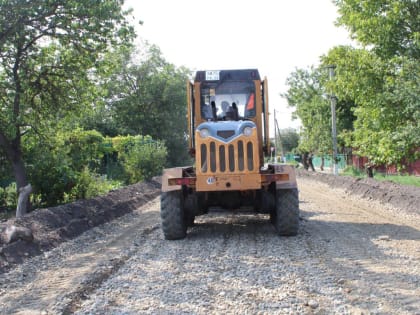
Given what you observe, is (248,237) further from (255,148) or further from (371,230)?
(371,230)

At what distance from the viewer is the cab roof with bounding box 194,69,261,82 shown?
10.8m

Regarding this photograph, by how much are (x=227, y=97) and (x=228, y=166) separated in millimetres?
2066

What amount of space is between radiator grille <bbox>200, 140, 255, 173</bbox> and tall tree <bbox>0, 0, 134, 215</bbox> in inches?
226

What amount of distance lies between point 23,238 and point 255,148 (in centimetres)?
454

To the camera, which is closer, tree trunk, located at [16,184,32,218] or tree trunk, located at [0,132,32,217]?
tree trunk, located at [16,184,32,218]

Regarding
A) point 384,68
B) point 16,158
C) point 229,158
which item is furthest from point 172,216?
point 384,68

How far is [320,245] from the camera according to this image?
8766 millimetres

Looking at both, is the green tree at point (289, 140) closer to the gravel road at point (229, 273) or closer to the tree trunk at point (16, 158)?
the tree trunk at point (16, 158)

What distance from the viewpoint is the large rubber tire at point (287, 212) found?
31.6ft

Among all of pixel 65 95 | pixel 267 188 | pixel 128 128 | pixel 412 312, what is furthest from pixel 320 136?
pixel 412 312

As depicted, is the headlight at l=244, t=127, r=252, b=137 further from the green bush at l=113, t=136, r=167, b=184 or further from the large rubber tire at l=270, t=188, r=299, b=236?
the green bush at l=113, t=136, r=167, b=184

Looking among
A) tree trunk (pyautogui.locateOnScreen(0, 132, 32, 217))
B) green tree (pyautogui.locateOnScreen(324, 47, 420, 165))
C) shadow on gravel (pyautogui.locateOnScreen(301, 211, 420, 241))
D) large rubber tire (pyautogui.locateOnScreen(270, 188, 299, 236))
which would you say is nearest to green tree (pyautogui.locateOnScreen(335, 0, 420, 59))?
green tree (pyautogui.locateOnScreen(324, 47, 420, 165))

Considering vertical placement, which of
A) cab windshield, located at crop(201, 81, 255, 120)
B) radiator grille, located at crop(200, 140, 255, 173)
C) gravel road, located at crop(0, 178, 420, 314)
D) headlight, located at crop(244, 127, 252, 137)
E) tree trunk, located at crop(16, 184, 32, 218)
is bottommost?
gravel road, located at crop(0, 178, 420, 314)

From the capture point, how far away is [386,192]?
16.9m
